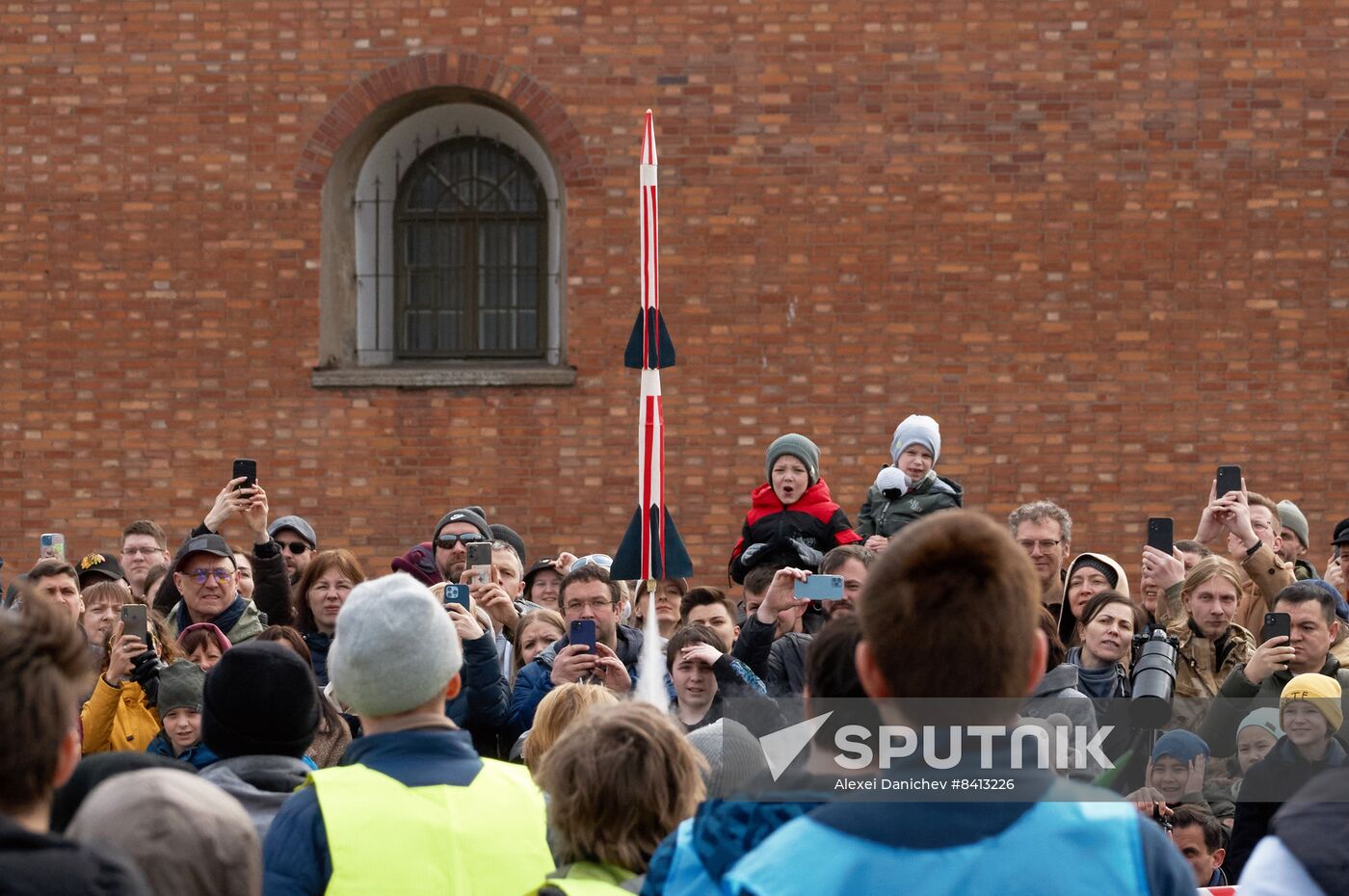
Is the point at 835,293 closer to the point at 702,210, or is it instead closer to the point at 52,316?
the point at 702,210

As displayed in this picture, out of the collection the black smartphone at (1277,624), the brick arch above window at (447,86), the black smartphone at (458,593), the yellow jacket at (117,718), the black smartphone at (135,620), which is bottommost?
the yellow jacket at (117,718)

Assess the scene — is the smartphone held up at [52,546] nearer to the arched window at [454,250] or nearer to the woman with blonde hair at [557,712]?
the arched window at [454,250]

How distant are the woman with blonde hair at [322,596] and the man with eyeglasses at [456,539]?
1.15 m

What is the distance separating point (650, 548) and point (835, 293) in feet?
17.1

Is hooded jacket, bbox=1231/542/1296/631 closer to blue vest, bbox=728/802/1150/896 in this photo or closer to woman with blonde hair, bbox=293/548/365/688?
woman with blonde hair, bbox=293/548/365/688

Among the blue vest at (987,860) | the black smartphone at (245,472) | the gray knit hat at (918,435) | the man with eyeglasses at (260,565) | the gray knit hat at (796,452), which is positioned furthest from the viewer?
the gray knit hat at (918,435)

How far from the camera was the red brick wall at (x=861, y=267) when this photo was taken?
11.8 metres

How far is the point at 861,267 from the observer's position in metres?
11.8

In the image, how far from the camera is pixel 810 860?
229 cm

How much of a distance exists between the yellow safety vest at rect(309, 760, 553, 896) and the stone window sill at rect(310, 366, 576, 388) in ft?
28.7

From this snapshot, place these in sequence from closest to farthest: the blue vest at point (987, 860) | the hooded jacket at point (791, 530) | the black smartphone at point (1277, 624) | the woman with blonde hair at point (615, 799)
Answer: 1. the blue vest at point (987, 860)
2. the woman with blonde hair at point (615, 799)
3. the black smartphone at point (1277, 624)
4. the hooded jacket at point (791, 530)

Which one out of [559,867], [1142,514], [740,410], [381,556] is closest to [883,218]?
[740,410]

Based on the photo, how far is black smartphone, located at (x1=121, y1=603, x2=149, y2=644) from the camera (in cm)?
600

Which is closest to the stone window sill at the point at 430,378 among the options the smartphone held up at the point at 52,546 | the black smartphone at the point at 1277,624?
the smartphone held up at the point at 52,546
